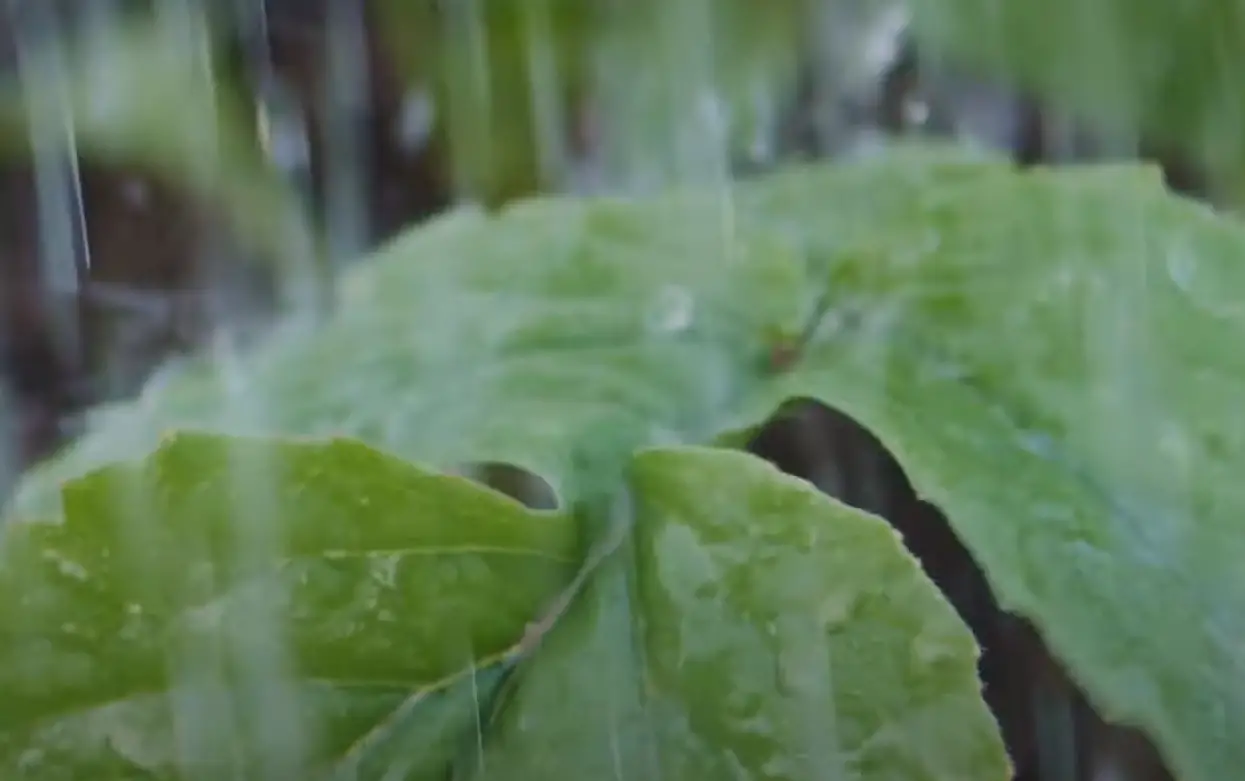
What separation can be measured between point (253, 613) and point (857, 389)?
6.5 inches

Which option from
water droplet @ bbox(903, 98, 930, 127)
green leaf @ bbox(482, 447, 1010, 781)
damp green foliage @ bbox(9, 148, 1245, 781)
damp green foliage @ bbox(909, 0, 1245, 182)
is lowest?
green leaf @ bbox(482, 447, 1010, 781)

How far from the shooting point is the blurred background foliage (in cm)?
49

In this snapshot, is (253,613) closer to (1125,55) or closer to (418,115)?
(418,115)

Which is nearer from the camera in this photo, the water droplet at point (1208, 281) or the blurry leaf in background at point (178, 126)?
the water droplet at point (1208, 281)

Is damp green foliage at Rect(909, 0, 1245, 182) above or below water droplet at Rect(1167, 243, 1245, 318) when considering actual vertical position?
above

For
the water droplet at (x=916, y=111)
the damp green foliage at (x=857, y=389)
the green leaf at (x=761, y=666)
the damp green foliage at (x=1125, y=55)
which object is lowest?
the green leaf at (x=761, y=666)

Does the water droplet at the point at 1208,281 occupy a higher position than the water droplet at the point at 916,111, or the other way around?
the water droplet at the point at 916,111

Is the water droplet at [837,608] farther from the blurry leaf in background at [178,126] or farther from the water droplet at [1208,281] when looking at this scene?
the blurry leaf in background at [178,126]

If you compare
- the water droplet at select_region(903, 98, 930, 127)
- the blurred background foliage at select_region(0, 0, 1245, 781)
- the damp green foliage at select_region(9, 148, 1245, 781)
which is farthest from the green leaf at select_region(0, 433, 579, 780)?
the water droplet at select_region(903, 98, 930, 127)

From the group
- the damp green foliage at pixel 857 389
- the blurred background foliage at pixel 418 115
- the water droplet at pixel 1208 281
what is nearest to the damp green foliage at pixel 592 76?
the blurred background foliage at pixel 418 115

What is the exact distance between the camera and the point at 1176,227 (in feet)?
1.22

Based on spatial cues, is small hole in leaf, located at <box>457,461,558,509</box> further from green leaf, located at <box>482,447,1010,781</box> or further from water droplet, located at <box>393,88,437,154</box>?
water droplet, located at <box>393,88,437,154</box>

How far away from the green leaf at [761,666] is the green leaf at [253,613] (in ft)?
0.08

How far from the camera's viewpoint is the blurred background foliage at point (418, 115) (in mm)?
491
